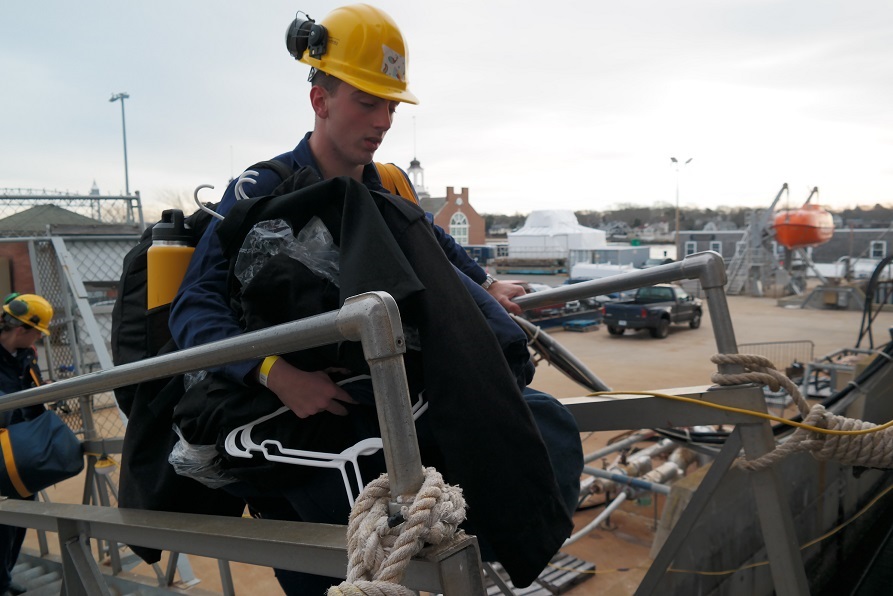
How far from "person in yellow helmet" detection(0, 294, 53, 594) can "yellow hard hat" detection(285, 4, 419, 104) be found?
3422mm

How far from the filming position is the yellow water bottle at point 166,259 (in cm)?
182

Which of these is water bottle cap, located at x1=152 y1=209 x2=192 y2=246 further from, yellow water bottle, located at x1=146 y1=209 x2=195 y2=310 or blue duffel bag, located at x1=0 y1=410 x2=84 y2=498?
blue duffel bag, located at x1=0 y1=410 x2=84 y2=498

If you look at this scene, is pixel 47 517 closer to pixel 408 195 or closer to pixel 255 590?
pixel 408 195

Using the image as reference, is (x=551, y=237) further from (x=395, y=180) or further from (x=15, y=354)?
(x=395, y=180)

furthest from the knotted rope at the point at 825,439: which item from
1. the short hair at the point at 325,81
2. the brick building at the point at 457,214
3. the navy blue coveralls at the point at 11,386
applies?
the brick building at the point at 457,214

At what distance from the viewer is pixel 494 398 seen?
52.5 inches

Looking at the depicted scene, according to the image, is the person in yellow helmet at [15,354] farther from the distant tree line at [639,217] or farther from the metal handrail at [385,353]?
the distant tree line at [639,217]

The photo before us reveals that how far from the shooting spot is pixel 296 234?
5.03 ft

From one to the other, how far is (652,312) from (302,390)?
67.8ft

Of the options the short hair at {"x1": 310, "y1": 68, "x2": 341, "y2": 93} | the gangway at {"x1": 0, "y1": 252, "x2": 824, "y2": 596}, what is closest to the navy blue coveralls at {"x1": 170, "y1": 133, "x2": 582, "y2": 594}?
the gangway at {"x1": 0, "y1": 252, "x2": 824, "y2": 596}

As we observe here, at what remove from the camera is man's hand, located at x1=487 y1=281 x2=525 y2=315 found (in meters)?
2.38

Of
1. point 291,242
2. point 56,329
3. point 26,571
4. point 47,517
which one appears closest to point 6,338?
point 26,571

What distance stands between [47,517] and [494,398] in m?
1.66

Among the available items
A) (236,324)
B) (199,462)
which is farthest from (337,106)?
(199,462)
